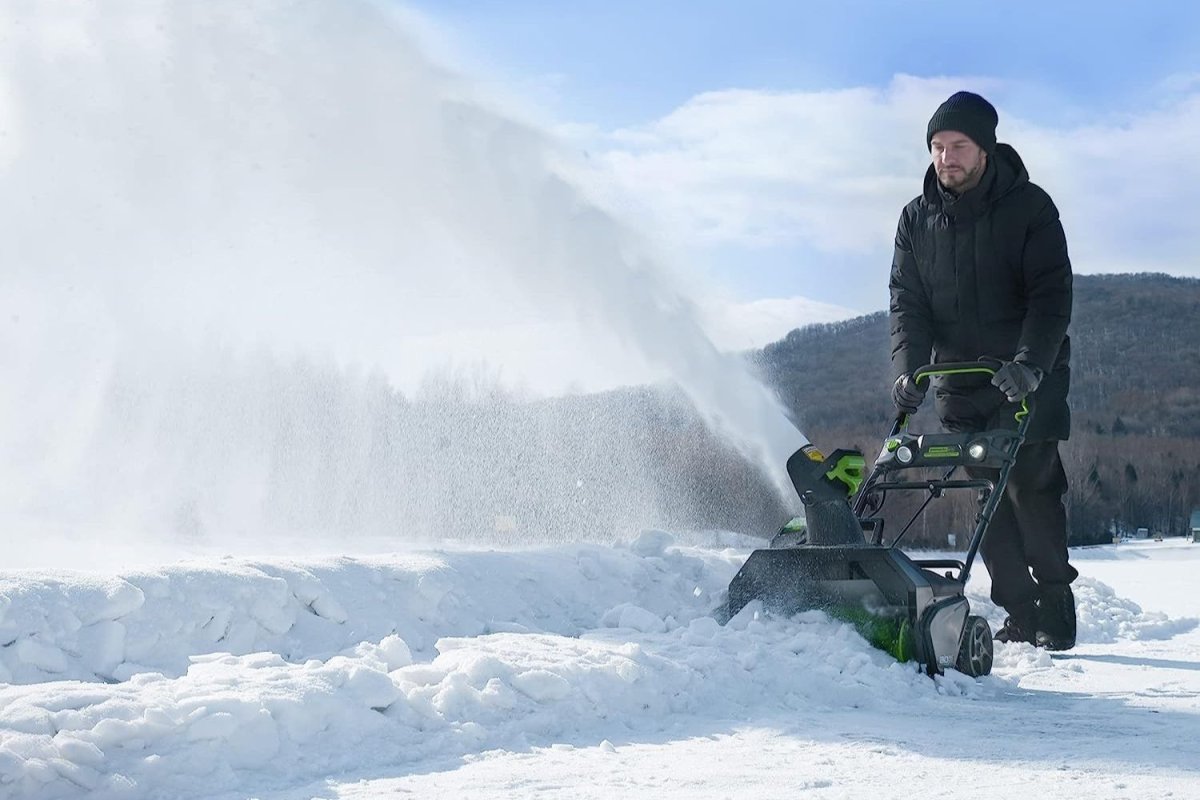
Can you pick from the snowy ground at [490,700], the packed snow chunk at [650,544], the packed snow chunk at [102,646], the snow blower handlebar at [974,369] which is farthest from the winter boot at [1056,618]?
the packed snow chunk at [102,646]

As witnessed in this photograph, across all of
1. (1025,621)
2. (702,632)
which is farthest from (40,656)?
(1025,621)

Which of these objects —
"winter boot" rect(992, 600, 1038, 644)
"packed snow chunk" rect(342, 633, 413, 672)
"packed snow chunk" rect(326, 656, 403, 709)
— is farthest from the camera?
"winter boot" rect(992, 600, 1038, 644)

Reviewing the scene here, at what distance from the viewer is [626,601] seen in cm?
629

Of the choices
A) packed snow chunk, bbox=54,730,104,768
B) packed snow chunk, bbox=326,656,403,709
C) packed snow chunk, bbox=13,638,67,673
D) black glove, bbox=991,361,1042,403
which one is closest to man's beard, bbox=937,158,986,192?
black glove, bbox=991,361,1042,403

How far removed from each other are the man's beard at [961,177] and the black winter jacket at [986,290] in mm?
40

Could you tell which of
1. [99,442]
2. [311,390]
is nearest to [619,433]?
[311,390]

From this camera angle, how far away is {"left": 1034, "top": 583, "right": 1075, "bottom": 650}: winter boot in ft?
20.5

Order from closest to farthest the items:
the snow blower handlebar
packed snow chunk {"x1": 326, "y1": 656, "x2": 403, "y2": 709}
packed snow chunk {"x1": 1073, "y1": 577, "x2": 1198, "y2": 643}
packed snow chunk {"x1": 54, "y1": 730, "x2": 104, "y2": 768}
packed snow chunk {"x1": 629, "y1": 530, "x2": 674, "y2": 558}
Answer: packed snow chunk {"x1": 54, "y1": 730, "x2": 104, "y2": 768}
packed snow chunk {"x1": 326, "y1": 656, "x2": 403, "y2": 709}
the snow blower handlebar
packed snow chunk {"x1": 629, "y1": 530, "x2": 674, "y2": 558}
packed snow chunk {"x1": 1073, "y1": 577, "x2": 1198, "y2": 643}

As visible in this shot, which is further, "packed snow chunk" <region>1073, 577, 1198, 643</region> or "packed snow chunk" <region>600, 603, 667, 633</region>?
"packed snow chunk" <region>1073, 577, 1198, 643</region>

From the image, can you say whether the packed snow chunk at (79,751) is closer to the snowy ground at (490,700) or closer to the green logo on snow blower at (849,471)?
the snowy ground at (490,700)

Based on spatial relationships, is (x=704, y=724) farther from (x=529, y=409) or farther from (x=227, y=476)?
(x=227, y=476)

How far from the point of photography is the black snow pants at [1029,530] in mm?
6230

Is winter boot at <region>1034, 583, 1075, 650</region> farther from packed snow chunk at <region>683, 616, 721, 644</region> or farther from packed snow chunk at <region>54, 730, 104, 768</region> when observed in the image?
packed snow chunk at <region>54, 730, 104, 768</region>

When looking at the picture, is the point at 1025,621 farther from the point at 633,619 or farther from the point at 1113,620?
the point at 633,619
